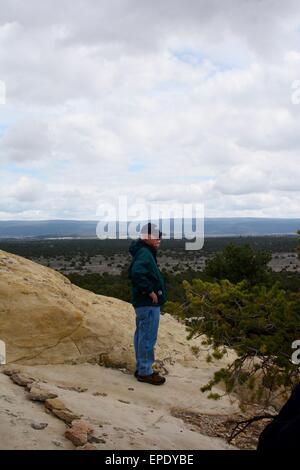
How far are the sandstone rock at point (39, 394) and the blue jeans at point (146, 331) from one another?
1.47m

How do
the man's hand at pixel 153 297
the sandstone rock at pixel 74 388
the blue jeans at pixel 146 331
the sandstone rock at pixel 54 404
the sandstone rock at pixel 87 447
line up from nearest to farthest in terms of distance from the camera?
the sandstone rock at pixel 87 447 → the sandstone rock at pixel 54 404 → the sandstone rock at pixel 74 388 → the man's hand at pixel 153 297 → the blue jeans at pixel 146 331

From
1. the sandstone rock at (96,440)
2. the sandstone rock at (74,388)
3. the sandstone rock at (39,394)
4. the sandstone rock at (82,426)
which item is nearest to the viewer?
the sandstone rock at (96,440)

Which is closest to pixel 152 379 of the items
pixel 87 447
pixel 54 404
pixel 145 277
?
pixel 145 277

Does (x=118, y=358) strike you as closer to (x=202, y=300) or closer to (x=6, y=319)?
(x=6, y=319)

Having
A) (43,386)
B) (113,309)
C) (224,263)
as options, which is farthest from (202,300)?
(224,263)

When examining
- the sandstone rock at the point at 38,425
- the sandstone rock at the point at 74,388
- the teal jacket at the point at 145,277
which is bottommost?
the sandstone rock at the point at 74,388

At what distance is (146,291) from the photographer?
5.55m

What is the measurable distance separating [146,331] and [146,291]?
0.61 metres

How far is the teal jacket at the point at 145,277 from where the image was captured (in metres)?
5.58

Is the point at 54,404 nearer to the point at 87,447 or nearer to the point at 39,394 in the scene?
the point at 39,394

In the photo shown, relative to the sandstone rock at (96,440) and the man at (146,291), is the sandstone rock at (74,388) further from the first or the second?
the sandstone rock at (96,440)

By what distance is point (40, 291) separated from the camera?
23.5ft

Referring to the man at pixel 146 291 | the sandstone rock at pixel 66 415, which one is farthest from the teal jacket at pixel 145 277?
the sandstone rock at pixel 66 415
